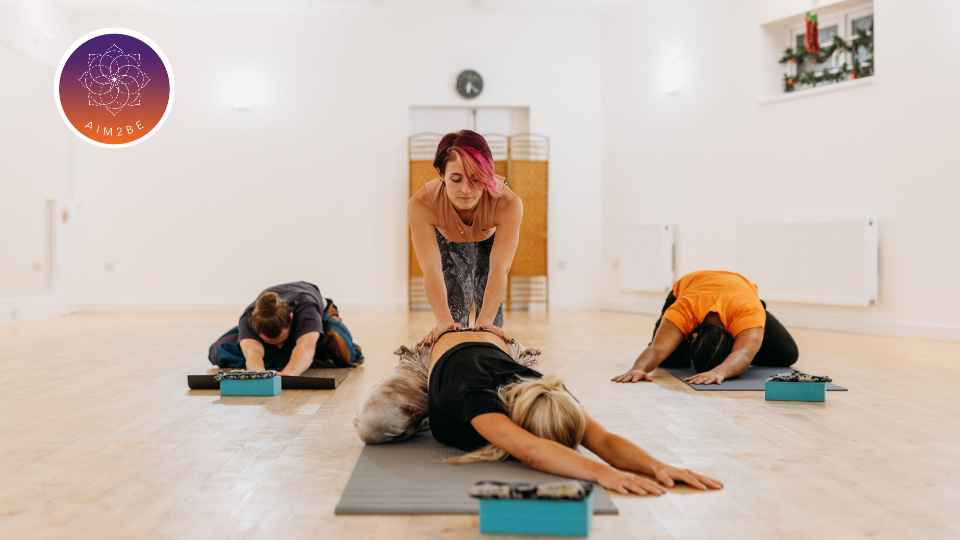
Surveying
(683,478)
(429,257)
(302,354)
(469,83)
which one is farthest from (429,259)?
(469,83)

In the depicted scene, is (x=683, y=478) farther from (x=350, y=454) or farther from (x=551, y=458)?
(x=350, y=454)

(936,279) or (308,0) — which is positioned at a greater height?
(308,0)

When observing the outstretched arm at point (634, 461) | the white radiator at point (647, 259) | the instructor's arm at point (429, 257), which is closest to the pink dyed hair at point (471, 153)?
the instructor's arm at point (429, 257)

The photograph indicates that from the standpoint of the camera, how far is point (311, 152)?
922cm

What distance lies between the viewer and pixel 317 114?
363 inches

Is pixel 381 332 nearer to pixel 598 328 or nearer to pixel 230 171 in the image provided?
pixel 598 328

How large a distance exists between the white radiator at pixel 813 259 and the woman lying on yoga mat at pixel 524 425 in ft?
16.1

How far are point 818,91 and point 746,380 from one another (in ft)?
12.8

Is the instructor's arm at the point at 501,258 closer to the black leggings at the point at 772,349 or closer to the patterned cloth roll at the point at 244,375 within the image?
the patterned cloth roll at the point at 244,375

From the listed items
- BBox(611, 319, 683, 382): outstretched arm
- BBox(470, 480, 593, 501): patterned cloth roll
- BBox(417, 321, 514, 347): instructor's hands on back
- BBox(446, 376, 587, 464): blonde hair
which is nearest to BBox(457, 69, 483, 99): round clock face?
BBox(611, 319, 683, 382): outstretched arm

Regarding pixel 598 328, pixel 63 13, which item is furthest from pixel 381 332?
pixel 63 13

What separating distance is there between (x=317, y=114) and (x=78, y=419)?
6.67 metres

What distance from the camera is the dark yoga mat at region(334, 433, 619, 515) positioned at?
71.2 inches

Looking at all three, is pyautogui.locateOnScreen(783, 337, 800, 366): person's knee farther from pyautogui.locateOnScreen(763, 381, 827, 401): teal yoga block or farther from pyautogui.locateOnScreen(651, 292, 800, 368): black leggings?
pyautogui.locateOnScreen(763, 381, 827, 401): teal yoga block
